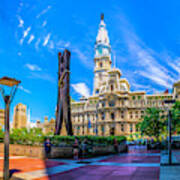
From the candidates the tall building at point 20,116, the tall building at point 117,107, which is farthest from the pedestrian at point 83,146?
the tall building at point 20,116

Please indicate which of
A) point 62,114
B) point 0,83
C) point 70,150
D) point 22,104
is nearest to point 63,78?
point 62,114

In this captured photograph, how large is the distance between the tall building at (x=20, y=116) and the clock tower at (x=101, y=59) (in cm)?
2801

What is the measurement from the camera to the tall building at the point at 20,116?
73062 mm

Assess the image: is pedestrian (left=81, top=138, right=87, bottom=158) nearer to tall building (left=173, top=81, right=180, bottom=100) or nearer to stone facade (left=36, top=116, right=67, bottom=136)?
tall building (left=173, top=81, right=180, bottom=100)

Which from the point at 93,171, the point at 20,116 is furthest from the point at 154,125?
the point at 20,116

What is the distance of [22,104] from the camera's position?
77625mm

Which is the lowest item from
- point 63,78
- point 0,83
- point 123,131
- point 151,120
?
point 123,131

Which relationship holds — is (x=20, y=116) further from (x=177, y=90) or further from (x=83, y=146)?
(x=83, y=146)

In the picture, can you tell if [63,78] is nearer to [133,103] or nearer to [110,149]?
[110,149]

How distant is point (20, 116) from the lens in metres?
74.1

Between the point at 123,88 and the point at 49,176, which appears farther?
the point at 123,88

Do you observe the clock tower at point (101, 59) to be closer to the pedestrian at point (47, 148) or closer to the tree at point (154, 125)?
the tree at point (154, 125)

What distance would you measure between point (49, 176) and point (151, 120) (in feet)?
96.0

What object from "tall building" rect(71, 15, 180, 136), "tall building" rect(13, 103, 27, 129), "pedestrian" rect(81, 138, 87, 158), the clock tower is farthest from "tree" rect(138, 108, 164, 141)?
the clock tower
